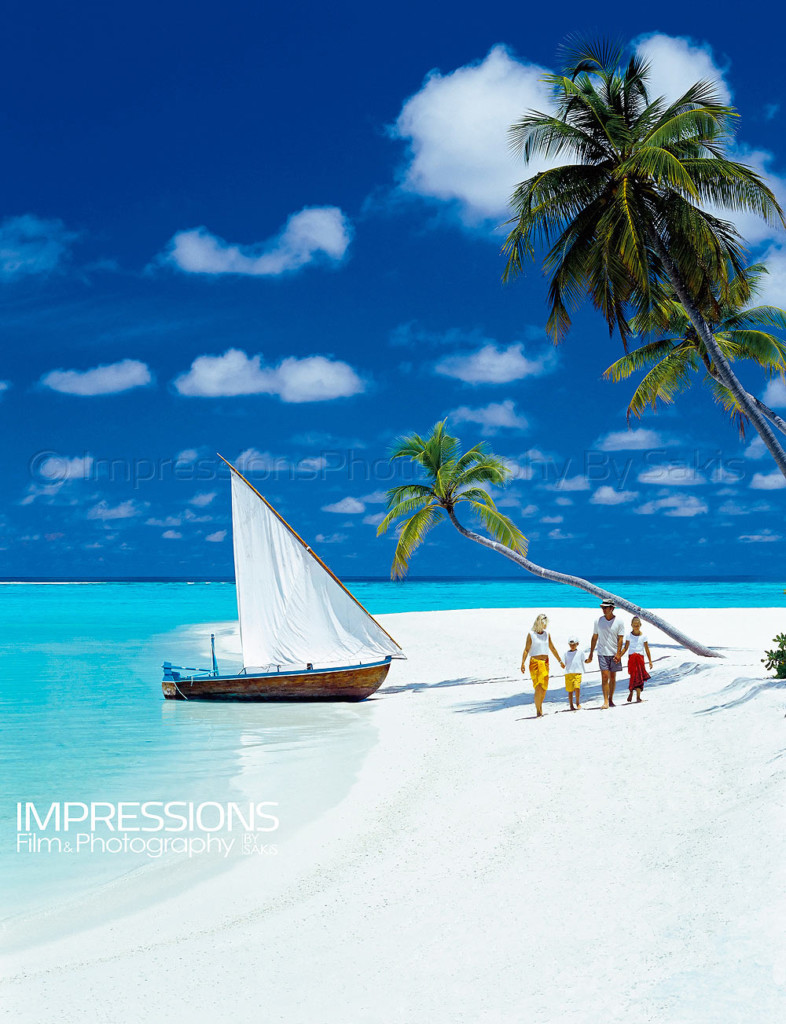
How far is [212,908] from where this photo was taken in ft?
24.1

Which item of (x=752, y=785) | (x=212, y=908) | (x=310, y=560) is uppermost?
(x=310, y=560)

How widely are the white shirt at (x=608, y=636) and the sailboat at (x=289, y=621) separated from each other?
256 inches

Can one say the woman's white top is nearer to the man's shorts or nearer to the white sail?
the man's shorts

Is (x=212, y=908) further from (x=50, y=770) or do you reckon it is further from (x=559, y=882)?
(x=50, y=770)

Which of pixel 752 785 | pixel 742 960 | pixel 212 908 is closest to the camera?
pixel 742 960

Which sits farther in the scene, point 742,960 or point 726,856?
point 726,856

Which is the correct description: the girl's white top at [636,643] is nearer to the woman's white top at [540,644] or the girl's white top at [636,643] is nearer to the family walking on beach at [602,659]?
the family walking on beach at [602,659]

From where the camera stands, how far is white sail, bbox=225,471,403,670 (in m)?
18.7

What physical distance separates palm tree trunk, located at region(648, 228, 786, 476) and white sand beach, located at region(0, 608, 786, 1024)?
4362mm

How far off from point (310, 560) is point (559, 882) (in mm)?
12781

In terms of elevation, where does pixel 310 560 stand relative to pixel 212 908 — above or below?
above

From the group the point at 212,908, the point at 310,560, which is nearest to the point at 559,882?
the point at 212,908

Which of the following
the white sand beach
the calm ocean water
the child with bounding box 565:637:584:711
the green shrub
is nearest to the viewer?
the white sand beach

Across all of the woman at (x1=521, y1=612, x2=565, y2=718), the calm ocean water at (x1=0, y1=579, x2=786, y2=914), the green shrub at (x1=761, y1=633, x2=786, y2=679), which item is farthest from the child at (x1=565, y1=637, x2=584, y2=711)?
the calm ocean water at (x1=0, y1=579, x2=786, y2=914)
